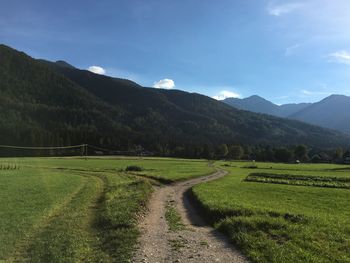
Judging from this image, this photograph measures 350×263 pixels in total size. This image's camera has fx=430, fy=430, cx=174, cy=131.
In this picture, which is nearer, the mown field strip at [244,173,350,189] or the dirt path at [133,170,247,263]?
the dirt path at [133,170,247,263]

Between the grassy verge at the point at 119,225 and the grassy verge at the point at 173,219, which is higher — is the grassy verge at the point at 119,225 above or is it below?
above

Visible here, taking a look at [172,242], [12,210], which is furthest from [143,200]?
[172,242]

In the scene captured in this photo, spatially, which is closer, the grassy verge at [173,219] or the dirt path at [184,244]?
the dirt path at [184,244]

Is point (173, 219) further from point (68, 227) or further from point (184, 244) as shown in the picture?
Answer: point (184, 244)

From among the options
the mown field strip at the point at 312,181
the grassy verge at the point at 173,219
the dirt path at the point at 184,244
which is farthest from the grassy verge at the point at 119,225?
the mown field strip at the point at 312,181

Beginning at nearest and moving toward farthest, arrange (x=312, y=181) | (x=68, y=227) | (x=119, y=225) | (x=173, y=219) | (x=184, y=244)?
(x=184, y=244) → (x=68, y=227) → (x=119, y=225) → (x=173, y=219) → (x=312, y=181)

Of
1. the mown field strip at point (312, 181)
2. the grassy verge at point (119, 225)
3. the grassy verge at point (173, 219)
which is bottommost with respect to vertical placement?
the mown field strip at point (312, 181)

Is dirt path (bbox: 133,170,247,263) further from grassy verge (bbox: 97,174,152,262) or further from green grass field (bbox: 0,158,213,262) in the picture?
green grass field (bbox: 0,158,213,262)

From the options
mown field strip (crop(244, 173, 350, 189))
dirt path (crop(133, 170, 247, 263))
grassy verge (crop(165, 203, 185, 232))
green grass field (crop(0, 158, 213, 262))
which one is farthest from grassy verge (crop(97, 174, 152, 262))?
mown field strip (crop(244, 173, 350, 189))

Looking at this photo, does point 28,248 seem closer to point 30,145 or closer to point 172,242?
point 172,242

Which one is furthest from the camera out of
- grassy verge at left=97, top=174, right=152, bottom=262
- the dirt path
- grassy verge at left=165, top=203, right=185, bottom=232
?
grassy verge at left=165, top=203, right=185, bottom=232

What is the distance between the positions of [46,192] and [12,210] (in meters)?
11.9

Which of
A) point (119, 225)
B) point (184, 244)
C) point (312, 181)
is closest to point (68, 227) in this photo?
point (119, 225)

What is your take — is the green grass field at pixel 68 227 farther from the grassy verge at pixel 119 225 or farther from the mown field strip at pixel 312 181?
the mown field strip at pixel 312 181
